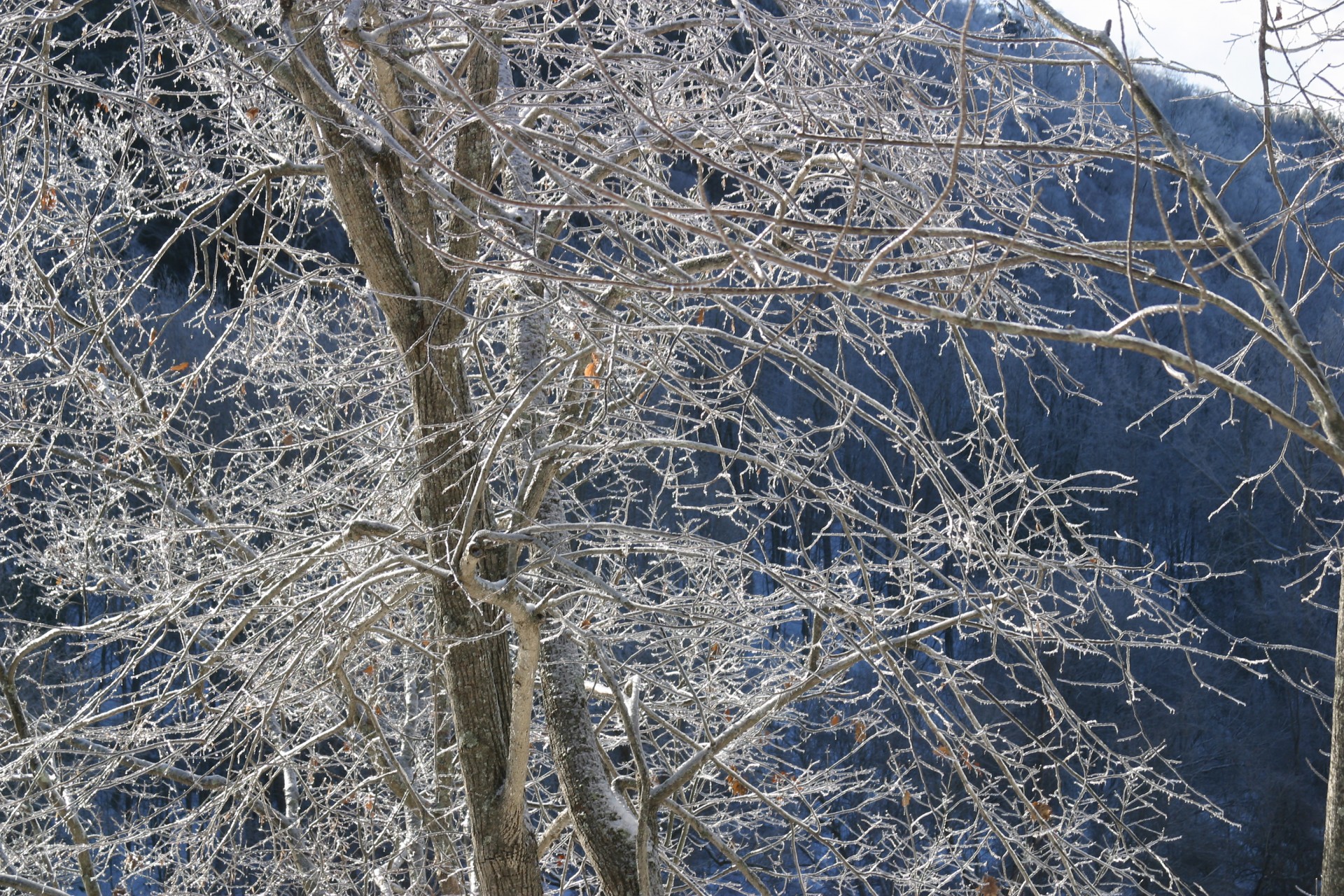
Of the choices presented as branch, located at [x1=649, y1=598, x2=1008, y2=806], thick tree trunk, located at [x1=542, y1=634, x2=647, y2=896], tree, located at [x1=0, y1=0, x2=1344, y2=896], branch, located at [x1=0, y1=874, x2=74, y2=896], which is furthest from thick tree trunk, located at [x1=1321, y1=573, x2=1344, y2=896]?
branch, located at [x1=0, y1=874, x2=74, y2=896]

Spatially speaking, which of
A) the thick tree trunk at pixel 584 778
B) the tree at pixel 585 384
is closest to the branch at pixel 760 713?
the tree at pixel 585 384

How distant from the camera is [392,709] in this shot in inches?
280

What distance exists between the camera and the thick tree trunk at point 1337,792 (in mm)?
2775

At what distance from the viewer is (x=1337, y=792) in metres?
2.87

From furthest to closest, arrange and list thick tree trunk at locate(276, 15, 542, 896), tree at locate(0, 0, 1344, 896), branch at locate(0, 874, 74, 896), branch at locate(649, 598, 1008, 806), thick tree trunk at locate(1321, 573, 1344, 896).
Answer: branch at locate(0, 874, 74, 896) < branch at locate(649, 598, 1008, 806) < thick tree trunk at locate(276, 15, 542, 896) < thick tree trunk at locate(1321, 573, 1344, 896) < tree at locate(0, 0, 1344, 896)

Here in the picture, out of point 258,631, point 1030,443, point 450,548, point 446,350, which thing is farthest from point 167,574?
point 1030,443

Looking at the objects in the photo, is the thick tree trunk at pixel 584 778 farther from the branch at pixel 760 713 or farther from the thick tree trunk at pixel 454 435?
the thick tree trunk at pixel 454 435

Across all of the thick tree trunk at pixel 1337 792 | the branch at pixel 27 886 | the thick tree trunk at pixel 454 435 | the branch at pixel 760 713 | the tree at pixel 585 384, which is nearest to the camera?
the tree at pixel 585 384

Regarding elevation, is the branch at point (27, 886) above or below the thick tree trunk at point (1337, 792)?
below

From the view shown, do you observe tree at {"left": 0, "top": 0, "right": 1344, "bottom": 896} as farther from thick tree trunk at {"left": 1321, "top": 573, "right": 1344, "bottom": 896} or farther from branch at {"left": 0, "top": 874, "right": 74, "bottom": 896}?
thick tree trunk at {"left": 1321, "top": 573, "right": 1344, "bottom": 896}

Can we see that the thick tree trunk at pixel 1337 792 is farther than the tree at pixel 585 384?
Yes

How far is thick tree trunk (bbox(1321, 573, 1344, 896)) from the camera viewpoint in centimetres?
278

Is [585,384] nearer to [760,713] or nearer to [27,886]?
[760,713]

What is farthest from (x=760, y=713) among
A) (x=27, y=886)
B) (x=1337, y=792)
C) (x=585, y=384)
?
(x=27, y=886)
